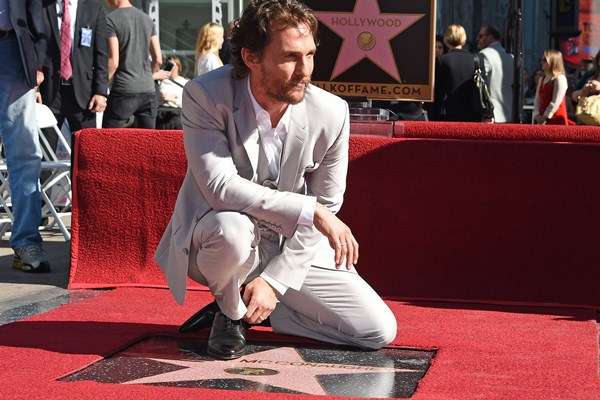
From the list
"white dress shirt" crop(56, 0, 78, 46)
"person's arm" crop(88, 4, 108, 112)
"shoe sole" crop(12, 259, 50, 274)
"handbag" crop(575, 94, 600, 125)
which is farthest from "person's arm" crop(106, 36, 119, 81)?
"handbag" crop(575, 94, 600, 125)

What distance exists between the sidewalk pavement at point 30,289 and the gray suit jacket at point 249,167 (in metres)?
1.20

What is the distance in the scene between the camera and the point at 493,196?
627 centimetres

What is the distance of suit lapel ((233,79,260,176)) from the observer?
483 cm

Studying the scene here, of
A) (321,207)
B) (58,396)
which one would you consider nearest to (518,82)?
(321,207)

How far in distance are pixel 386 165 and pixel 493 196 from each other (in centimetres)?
53

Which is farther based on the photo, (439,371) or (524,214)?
(524,214)

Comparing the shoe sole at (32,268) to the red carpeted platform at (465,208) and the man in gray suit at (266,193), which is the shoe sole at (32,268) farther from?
the man in gray suit at (266,193)

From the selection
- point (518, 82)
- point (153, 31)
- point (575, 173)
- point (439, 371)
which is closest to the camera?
point (439, 371)

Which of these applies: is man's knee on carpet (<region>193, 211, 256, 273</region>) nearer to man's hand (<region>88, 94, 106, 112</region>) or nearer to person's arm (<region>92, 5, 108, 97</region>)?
man's hand (<region>88, 94, 106, 112</region>)

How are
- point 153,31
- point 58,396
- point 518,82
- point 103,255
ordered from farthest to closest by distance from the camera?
point 153,31, point 518,82, point 103,255, point 58,396

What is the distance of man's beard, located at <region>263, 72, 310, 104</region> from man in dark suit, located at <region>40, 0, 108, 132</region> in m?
2.80

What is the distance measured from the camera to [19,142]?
23.3 ft

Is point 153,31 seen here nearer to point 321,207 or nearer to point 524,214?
point 524,214

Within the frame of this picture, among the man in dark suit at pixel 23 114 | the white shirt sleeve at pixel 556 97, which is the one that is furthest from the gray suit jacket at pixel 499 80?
the man in dark suit at pixel 23 114
